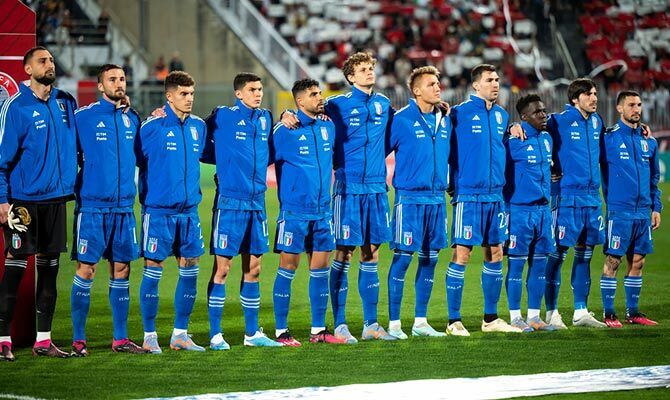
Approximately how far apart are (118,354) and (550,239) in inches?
155

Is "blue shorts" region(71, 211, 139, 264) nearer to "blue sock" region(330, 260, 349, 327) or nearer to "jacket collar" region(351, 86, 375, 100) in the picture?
"blue sock" region(330, 260, 349, 327)

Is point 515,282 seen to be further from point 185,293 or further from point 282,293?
point 185,293

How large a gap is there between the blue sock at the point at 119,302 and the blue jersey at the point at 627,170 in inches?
180

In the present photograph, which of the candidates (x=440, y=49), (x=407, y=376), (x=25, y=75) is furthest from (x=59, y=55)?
(x=407, y=376)

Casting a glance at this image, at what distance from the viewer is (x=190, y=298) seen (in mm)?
9406

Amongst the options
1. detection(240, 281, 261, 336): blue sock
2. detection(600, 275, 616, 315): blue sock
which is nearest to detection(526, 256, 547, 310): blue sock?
detection(600, 275, 616, 315): blue sock

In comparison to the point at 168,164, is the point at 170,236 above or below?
below

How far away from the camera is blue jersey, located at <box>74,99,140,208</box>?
9148 mm

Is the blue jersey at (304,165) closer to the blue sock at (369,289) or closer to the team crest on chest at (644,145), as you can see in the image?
the blue sock at (369,289)

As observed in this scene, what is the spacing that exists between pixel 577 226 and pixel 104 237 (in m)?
4.30

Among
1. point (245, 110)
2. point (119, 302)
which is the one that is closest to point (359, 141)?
point (245, 110)

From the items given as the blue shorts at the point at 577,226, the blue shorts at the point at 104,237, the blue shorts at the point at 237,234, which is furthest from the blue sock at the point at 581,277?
the blue shorts at the point at 104,237

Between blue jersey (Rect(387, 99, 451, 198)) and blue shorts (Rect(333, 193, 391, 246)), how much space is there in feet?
0.95

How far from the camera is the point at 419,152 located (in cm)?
1005
